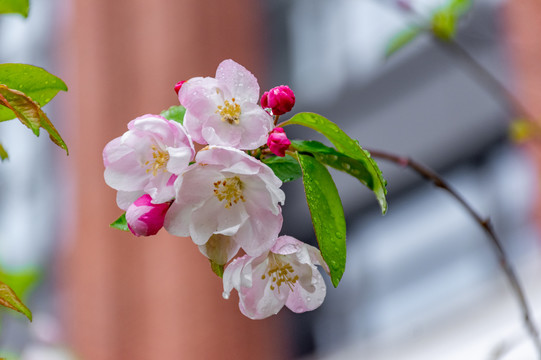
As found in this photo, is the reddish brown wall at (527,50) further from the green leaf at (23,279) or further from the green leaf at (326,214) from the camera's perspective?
the green leaf at (326,214)

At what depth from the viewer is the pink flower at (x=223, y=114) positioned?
60 centimetres

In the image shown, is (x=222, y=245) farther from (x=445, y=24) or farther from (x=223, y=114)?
(x=445, y=24)

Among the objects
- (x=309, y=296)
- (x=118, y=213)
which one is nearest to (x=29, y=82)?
(x=309, y=296)

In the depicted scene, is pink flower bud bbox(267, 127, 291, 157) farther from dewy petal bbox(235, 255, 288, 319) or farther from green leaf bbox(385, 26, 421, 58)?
green leaf bbox(385, 26, 421, 58)

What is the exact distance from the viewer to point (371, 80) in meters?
4.89

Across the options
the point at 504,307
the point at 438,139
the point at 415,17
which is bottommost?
the point at 415,17

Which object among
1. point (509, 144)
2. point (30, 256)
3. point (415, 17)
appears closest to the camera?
point (415, 17)

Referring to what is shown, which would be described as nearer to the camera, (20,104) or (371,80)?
(20,104)

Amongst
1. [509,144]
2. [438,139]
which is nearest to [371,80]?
[438,139]

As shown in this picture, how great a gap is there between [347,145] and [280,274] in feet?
0.43

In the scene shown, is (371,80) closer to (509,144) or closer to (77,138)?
(509,144)

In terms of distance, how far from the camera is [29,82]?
640mm

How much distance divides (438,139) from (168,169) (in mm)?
3978

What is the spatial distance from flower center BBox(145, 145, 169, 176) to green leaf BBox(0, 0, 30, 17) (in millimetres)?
219
